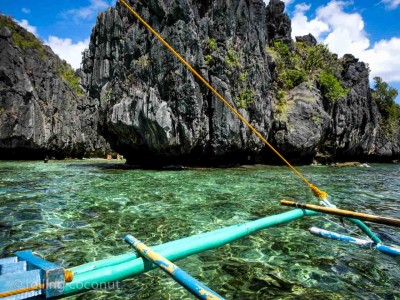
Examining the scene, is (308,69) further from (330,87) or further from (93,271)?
→ (93,271)

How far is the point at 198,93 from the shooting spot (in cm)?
2769

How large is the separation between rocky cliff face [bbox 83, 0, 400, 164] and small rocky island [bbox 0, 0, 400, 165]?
0.38ft

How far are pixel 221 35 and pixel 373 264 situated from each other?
29.7 m

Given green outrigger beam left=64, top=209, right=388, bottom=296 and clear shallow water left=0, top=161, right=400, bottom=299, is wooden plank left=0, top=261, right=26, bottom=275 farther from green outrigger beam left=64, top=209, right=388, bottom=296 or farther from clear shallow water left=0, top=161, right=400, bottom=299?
clear shallow water left=0, top=161, right=400, bottom=299

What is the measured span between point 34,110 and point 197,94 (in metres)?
31.3

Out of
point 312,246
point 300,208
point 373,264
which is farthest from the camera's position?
point 312,246

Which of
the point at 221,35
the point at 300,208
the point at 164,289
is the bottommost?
the point at 164,289

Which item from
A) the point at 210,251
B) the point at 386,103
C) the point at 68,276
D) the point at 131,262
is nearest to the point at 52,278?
the point at 68,276

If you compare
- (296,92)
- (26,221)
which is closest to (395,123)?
(296,92)

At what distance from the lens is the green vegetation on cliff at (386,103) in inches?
2436

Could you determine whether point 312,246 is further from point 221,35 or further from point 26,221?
point 221,35

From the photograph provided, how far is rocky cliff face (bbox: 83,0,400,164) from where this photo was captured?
26.5 m

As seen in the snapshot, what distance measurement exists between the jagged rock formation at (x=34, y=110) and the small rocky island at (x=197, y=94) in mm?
167

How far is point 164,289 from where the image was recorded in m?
4.47
